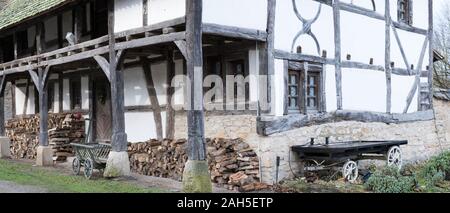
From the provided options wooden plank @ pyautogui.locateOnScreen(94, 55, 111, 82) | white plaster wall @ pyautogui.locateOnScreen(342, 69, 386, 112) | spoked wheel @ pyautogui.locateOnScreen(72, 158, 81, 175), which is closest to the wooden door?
spoked wheel @ pyautogui.locateOnScreen(72, 158, 81, 175)

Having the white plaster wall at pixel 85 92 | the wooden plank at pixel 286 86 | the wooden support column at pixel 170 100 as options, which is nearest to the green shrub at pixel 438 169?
the wooden plank at pixel 286 86

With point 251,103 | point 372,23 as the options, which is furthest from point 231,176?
point 372,23

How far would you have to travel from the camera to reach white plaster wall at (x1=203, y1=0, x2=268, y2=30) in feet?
33.4

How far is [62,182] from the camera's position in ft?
36.3

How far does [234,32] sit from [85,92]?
8123mm

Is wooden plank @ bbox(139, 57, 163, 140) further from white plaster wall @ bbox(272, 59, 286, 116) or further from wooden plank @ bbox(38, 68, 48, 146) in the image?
white plaster wall @ bbox(272, 59, 286, 116)

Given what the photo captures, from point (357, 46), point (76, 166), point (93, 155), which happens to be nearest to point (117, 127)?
point (93, 155)

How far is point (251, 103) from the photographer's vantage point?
1138 centimetres

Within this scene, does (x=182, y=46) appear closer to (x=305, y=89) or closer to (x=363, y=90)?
(x=305, y=89)

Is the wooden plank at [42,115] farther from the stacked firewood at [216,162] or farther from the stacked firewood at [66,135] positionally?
the stacked firewood at [216,162]

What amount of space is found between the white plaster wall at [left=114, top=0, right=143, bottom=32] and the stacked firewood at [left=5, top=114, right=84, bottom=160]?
17.6 feet

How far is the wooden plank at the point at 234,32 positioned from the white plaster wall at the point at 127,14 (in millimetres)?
2105
